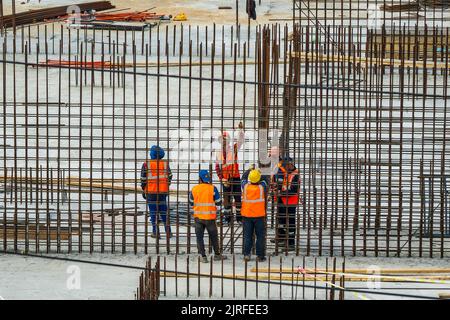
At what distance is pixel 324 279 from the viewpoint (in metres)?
20.2

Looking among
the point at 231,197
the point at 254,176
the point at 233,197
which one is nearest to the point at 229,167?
the point at 233,197

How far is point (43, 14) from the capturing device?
3947 cm

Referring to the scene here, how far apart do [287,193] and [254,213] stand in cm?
70

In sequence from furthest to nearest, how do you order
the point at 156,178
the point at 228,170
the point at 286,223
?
the point at 228,170 → the point at 156,178 → the point at 286,223

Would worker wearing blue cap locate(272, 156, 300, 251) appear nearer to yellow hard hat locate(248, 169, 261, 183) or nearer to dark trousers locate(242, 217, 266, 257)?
dark trousers locate(242, 217, 266, 257)

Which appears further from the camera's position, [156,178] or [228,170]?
[228,170]

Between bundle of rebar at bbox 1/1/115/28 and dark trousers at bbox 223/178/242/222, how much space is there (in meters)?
14.4

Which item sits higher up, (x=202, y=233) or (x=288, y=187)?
(x=288, y=187)

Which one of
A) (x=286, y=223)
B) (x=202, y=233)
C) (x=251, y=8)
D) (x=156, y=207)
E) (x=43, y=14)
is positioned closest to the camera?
(x=202, y=233)

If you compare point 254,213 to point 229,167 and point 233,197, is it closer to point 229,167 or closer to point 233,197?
point 233,197

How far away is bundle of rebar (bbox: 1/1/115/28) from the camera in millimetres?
38062

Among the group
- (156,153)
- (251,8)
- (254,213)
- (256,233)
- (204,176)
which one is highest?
(251,8)

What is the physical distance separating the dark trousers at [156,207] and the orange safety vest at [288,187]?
1.80 m
